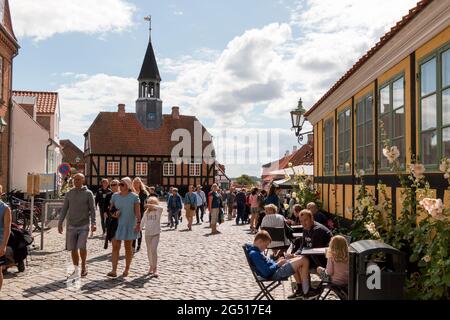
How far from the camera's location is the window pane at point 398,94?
7.88m

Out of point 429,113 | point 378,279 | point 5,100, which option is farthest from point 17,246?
point 5,100

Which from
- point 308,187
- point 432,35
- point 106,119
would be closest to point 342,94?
point 308,187

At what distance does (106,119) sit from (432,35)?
160ft

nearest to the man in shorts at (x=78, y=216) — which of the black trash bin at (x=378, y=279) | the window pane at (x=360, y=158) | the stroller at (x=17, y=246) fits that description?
the stroller at (x=17, y=246)

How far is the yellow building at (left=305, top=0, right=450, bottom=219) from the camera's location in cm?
638

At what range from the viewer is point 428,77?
6.83 metres

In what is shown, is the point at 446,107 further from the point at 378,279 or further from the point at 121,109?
the point at 121,109

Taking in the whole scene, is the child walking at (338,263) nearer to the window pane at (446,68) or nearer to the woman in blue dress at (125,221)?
the window pane at (446,68)

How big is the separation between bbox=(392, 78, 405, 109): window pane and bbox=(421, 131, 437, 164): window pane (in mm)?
1044

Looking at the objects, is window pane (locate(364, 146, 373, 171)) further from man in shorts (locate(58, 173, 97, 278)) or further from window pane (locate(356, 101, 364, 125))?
man in shorts (locate(58, 173, 97, 278))

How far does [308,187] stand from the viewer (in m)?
15.6

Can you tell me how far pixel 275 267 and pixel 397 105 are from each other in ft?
11.0

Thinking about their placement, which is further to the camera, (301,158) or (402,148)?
(301,158)
